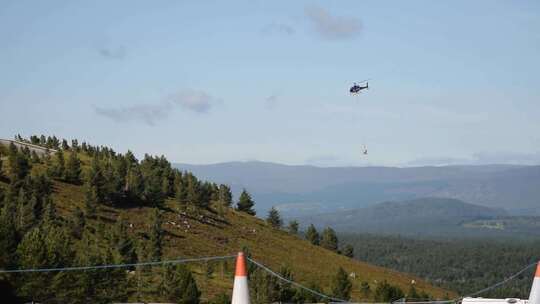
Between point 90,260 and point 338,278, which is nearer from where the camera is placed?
point 90,260

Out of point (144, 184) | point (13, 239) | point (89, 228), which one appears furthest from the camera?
point (144, 184)

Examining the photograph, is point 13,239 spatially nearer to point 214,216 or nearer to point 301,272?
point 301,272

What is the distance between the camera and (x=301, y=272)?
113m

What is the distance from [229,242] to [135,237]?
24.5m

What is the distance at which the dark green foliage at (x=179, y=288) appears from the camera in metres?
63.1

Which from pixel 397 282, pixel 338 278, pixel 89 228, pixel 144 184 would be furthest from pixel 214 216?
pixel 338 278

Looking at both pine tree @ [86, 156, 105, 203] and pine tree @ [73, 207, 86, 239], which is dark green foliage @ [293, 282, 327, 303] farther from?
pine tree @ [86, 156, 105, 203]

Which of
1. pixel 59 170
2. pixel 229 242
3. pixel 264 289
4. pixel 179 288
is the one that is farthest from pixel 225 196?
pixel 179 288

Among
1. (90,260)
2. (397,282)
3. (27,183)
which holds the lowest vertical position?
(397,282)

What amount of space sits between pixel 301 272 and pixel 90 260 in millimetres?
57057

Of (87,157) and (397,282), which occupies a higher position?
(87,157)

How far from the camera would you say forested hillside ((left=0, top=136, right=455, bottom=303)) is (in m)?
55.8

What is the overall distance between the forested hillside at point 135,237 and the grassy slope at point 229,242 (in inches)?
11.7

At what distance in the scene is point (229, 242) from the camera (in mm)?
122312
